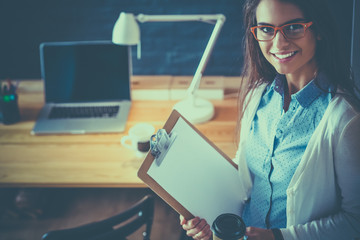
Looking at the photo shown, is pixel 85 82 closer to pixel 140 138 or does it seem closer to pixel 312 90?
pixel 140 138

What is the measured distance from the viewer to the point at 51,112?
1888 millimetres

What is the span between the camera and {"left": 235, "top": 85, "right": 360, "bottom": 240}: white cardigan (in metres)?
0.98

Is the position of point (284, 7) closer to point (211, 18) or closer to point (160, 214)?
point (211, 18)

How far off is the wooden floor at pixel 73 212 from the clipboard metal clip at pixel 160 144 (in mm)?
733

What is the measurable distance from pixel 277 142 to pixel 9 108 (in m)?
1.29

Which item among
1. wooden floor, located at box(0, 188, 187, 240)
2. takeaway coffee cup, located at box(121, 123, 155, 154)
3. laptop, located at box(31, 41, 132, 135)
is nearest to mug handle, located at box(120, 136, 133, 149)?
takeaway coffee cup, located at box(121, 123, 155, 154)

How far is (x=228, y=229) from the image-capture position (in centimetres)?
87

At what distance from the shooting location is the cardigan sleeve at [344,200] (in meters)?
0.97

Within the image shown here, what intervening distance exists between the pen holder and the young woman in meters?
1.10

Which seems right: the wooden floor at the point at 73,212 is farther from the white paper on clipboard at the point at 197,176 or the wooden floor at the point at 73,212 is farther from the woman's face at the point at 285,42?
the woman's face at the point at 285,42

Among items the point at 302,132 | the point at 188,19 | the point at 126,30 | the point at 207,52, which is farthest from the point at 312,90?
the point at 126,30

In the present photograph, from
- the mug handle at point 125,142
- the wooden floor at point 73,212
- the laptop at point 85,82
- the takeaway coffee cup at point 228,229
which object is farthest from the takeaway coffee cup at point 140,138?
the takeaway coffee cup at point 228,229

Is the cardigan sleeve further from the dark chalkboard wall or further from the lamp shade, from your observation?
the dark chalkboard wall

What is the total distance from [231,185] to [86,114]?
0.87 metres
